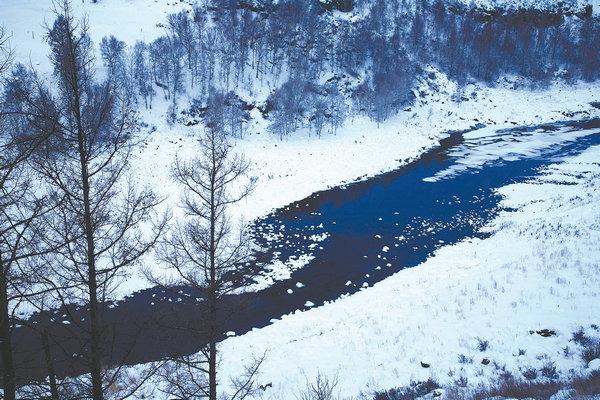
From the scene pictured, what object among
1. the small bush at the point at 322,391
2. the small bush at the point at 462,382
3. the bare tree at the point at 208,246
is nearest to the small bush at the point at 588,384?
the small bush at the point at 462,382

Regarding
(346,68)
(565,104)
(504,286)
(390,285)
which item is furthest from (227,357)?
(565,104)

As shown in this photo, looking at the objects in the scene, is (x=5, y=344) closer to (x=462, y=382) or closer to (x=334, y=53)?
(x=462, y=382)

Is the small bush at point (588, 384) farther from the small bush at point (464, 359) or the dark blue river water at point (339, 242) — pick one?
the dark blue river water at point (339, 242)

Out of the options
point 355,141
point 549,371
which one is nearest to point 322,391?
point 549,371

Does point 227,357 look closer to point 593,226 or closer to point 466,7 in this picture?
point 593,226

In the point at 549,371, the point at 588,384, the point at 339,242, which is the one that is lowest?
the point at 339,242

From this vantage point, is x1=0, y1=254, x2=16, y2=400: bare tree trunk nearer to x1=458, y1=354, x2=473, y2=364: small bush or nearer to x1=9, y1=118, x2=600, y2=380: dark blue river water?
x1=9, y1=118, x2=600, y2=380: dark blue river water

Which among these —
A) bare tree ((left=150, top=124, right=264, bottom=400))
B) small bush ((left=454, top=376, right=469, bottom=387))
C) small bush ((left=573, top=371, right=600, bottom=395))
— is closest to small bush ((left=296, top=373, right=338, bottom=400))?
bare tree ((left=150, top=124, right=264, bottom=400))
